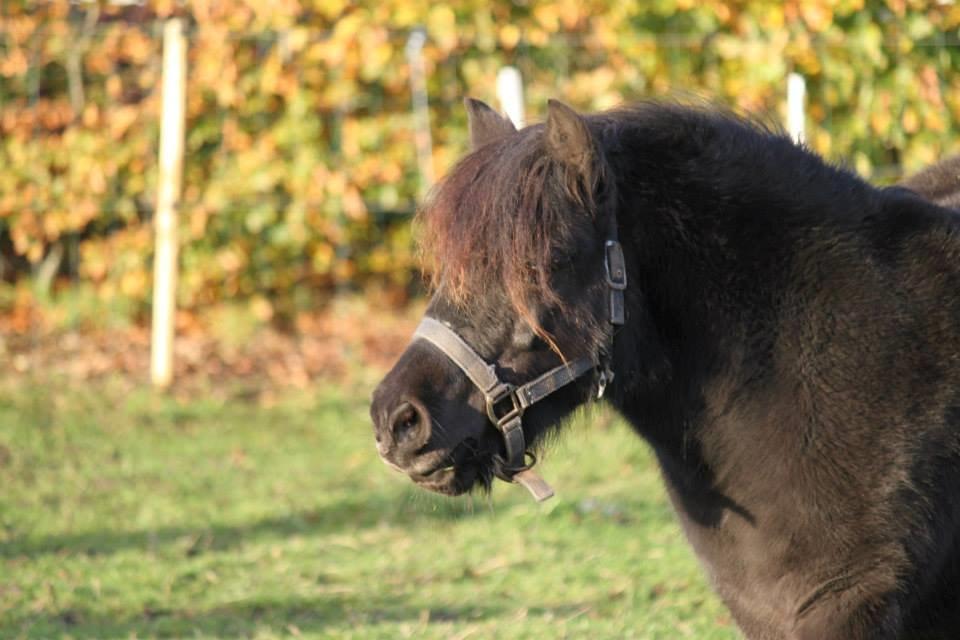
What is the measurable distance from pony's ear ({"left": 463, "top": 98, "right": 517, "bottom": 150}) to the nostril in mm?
Answer: 777

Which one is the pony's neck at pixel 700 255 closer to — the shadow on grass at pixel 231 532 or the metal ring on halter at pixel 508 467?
the metal ring on halter at pixel 508 467

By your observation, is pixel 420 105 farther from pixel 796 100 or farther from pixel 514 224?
pixel 514 224

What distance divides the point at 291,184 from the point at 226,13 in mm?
1358

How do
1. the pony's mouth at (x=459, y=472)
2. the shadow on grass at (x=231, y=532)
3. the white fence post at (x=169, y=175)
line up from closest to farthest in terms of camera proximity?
1. the pony's mouth at (x=459, y=472)
2. the shadow on grass at (x=231, y=532)
3. the white fence post at (x=169, y=175)

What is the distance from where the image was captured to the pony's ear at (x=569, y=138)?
2.90m

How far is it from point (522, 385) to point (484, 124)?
0.77 meters

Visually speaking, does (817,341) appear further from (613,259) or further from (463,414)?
(463,414)

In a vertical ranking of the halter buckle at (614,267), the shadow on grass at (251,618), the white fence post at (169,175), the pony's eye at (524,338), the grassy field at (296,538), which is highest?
the halter buckle at (614,267)

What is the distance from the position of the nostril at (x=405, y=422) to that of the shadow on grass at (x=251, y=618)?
196 centimetres

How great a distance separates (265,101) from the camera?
9734 mm

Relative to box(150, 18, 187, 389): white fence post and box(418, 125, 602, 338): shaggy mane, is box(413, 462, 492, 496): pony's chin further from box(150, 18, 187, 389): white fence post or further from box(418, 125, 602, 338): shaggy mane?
box(150, 18, 187, 389): white fence post

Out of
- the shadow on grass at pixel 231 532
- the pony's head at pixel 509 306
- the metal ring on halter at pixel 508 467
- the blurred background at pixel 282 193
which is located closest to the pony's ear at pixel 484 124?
the pony's head at pixel 509 306

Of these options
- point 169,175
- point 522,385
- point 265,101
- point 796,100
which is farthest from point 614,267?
point 265,101

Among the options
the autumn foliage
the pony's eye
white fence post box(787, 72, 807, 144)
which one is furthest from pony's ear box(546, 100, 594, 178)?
the autumn foliage
